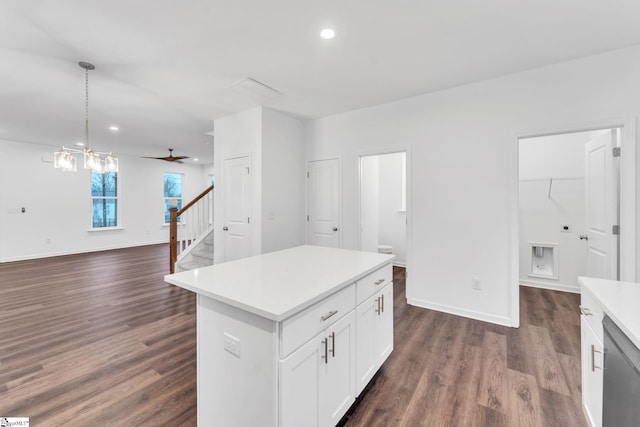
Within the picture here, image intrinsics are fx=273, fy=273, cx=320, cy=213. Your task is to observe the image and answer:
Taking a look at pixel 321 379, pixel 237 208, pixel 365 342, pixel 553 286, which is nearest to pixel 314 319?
pixel 321 379

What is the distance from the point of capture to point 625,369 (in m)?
1.09

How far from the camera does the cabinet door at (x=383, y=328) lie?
6.47ft

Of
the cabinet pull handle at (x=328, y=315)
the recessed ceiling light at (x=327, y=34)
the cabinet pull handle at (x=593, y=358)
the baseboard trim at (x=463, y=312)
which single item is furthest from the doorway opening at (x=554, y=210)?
the cabinet pull handle at (x=328, y=315)

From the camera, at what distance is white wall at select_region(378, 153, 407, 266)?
562cm

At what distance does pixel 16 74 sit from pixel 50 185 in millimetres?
4830

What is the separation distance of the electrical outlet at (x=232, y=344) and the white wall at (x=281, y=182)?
2594 millimetres

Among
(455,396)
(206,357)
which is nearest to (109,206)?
(206,357)

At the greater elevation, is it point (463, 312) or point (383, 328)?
point (383, 328)

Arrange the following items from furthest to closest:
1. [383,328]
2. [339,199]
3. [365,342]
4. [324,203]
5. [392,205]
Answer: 1. [392,205]
2. [324,203]
3. [339,199]
4. [383,328]
5. [365,342]

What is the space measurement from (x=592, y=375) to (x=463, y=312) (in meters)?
1.73

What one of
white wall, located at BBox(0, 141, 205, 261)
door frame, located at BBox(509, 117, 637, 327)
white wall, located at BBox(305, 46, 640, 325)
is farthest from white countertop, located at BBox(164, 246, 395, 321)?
white wall, located at BBox(0, 141, 205, 261)

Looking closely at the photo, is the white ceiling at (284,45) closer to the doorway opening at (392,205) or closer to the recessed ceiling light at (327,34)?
the recessed ceiling light at (327,34)

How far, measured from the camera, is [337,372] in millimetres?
1508

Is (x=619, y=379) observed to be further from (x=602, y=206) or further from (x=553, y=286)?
(x=553, y=286)
